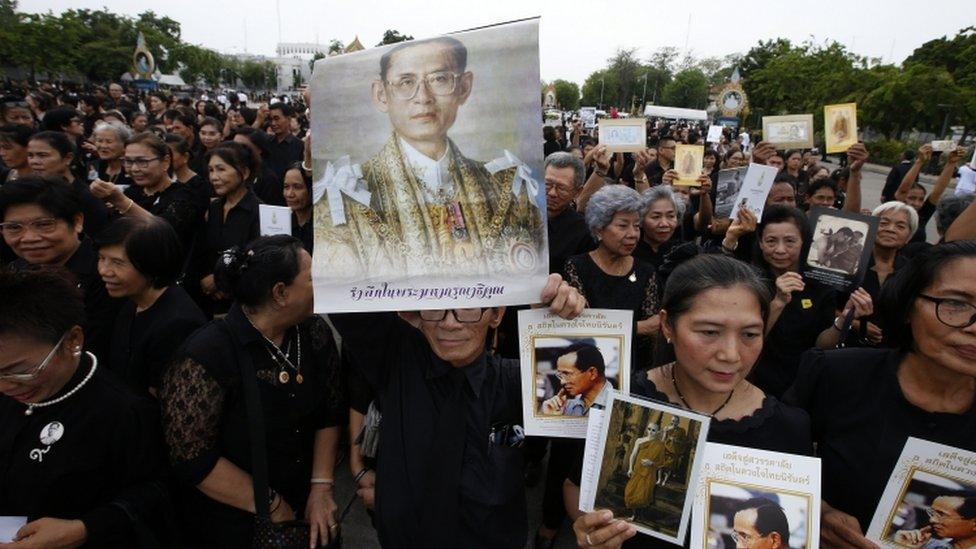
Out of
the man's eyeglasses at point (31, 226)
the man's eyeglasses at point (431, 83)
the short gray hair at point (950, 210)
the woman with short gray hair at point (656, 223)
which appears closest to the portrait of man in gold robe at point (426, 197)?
the man's eyeglasses at point (431, 83)

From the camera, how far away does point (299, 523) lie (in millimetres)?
2273

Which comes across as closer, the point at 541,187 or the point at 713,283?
the point at 541,187

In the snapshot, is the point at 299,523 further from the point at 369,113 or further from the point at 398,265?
the point at 369,113

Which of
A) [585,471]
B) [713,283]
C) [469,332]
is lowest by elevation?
[585,471]

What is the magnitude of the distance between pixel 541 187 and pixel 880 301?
54.8 inches

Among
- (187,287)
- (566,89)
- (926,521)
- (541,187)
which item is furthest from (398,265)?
(566,89)

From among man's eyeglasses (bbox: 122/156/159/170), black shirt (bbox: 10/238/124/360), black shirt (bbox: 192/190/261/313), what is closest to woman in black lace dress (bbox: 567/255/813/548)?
black shirt (bbox: 10/238/124/360)

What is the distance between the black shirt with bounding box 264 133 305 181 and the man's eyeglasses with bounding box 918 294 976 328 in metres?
7.75

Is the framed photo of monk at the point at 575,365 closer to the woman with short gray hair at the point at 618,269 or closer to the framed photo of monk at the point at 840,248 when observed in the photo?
the woman with short gray hair at the point at 618,269

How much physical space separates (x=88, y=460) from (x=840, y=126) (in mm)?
6340

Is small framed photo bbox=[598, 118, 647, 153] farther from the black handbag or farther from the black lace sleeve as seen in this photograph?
the black lace sleeve

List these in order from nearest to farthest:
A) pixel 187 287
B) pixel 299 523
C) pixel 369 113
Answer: pixel 369 113
pixel 299 523
pixel 187 287

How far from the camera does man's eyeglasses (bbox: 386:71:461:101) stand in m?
1.46

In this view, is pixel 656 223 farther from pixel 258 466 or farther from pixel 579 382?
pixel 258 466
